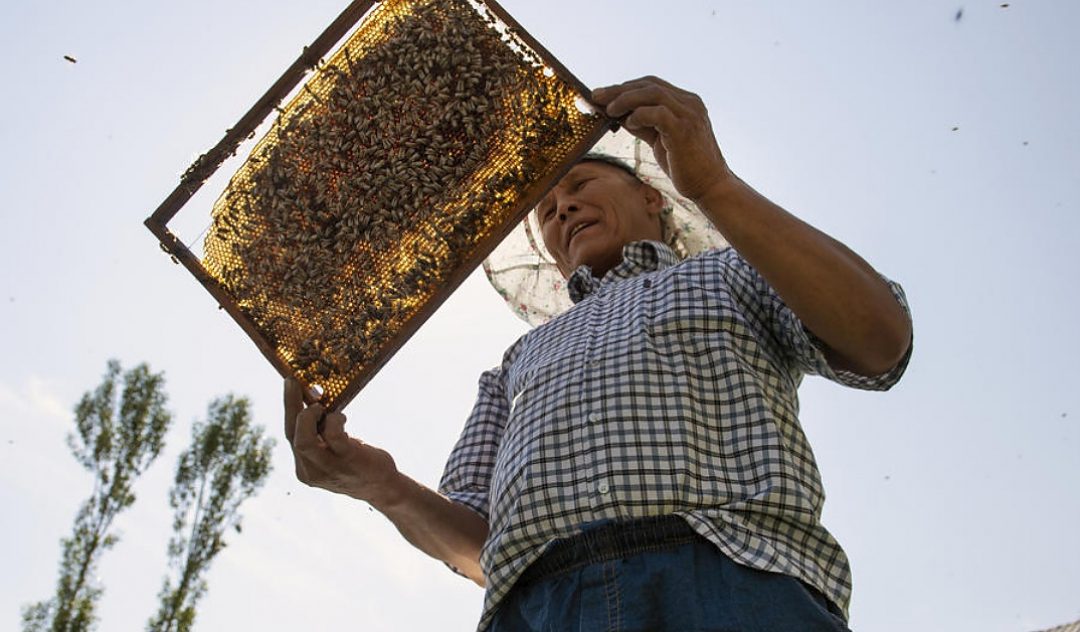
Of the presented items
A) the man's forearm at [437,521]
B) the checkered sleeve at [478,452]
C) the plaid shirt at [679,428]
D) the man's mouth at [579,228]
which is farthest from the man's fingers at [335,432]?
the man's mouth at [579,228]

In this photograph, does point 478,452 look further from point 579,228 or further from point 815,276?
point 815,276

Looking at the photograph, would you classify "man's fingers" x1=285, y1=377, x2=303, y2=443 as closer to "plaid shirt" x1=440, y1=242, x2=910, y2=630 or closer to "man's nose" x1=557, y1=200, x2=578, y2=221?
"plaid shirt" x1=440, y1=242, x2=910, y2=630

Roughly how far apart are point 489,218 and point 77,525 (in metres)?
18.9

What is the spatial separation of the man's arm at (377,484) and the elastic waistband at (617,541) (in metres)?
0.88

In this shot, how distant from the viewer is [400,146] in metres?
3.01

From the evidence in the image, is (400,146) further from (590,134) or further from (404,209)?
(590,134)

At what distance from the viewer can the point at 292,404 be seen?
9.85ft

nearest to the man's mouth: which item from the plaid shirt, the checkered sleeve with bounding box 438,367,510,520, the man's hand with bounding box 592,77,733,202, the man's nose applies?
the man's nose

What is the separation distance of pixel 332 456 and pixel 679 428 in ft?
4.29

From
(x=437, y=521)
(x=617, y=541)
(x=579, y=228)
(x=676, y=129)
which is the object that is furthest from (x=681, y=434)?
(x=579, y=228)

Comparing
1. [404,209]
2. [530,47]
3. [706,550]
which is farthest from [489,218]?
[706,550]

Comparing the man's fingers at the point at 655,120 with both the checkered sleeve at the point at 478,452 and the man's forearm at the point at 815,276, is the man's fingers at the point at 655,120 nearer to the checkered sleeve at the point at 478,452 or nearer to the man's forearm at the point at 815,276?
the man's forearm at the point at 815,276

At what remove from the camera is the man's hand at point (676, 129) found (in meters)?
2.56

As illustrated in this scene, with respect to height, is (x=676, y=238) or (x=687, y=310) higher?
(x=676, y=238)
